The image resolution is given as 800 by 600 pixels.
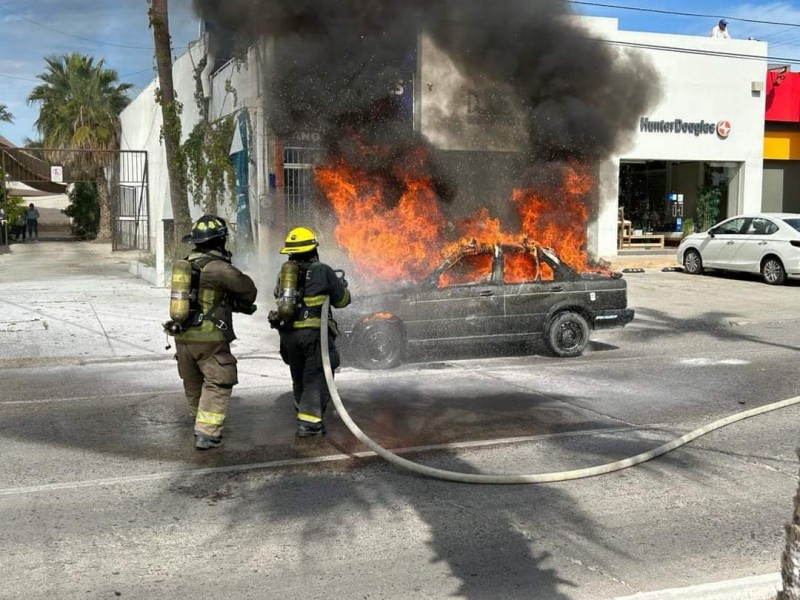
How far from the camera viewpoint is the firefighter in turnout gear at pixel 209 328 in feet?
18.0

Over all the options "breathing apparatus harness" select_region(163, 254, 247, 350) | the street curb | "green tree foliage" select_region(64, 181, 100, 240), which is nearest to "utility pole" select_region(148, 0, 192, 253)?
"breathing apparatus harness" select_region(163, 254, 247, 350)

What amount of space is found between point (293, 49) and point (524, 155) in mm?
3954

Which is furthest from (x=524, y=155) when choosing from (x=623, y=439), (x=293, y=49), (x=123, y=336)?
(x=623, y=439)

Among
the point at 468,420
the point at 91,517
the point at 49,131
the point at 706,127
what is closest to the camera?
the point at 91,517

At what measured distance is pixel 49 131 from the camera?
32.6m

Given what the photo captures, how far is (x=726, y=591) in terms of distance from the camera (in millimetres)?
3359

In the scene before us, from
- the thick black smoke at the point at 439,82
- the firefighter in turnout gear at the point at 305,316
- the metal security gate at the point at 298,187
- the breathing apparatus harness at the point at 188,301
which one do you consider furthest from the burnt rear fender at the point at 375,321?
the metal security gate at the point at 298,187

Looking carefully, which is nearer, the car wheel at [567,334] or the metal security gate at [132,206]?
the car wheel at [567,334]

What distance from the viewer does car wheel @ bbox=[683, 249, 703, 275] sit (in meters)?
18.2

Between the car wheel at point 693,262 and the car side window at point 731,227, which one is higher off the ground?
the car side window at point 731,227

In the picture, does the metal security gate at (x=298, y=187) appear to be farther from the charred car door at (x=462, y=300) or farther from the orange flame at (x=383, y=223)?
the charred car door at (x=462, y=300)

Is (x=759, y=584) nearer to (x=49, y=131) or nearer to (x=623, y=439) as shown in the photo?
(x=623, y=439)

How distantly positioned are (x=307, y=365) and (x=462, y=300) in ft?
10.4

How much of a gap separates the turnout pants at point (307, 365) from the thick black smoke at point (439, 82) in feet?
18.3
